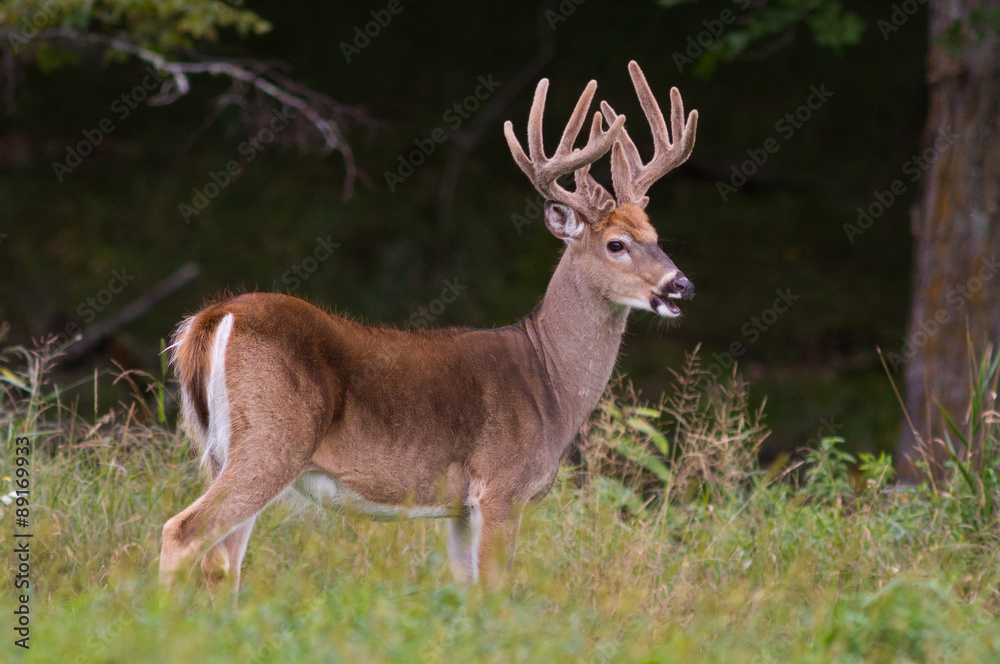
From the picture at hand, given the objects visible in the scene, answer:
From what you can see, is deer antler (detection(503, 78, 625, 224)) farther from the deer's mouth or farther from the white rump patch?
the white rump patch

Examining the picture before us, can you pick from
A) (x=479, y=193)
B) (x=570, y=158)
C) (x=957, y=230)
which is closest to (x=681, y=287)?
(x=570, y=158)

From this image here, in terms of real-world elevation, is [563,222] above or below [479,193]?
above

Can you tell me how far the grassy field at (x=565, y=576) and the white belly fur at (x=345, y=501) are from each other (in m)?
0.19

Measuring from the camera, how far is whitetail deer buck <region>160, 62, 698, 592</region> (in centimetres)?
445

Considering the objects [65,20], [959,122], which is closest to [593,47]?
[959,122]

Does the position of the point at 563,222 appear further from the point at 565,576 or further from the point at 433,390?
the point at 565,576

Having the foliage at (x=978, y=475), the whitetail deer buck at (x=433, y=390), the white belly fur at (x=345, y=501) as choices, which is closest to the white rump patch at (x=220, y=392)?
the whitetail deer buck at (x=433, y=390)

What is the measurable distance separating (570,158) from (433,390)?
1210mm

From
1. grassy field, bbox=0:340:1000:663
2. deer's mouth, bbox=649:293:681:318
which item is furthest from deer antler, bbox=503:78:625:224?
grassy field, bbox=0:340:1000:663

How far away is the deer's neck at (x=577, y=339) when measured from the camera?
528 cm

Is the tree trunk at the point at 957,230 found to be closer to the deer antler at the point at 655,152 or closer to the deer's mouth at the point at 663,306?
the deer antler at the point at 655,152

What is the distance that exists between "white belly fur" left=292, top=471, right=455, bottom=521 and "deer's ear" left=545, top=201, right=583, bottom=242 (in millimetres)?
Result: 1380

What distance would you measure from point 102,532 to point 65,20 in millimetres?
3314

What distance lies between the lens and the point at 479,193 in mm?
14539
